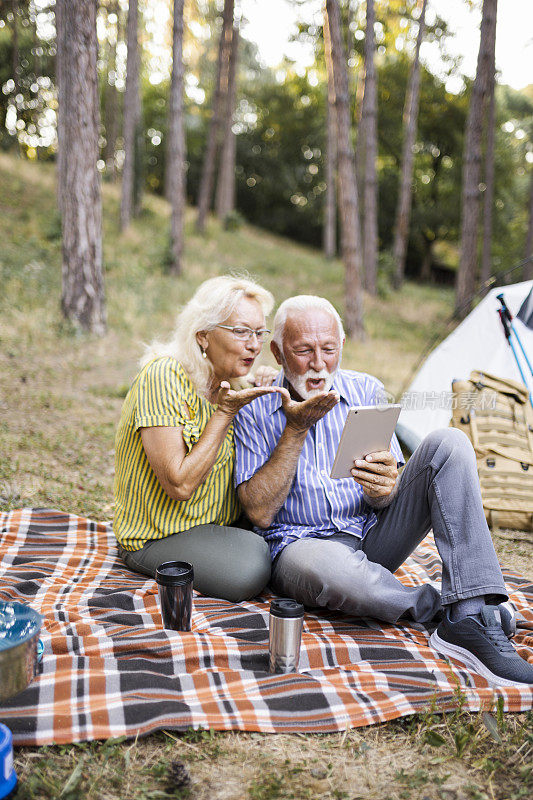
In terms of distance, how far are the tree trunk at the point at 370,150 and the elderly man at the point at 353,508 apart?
10442 millimetres

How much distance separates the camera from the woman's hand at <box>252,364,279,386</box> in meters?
2.99

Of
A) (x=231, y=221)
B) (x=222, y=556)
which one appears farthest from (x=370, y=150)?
(x=222, y=556)

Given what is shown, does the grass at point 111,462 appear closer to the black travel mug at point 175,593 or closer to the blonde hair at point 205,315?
the black travel mug at point 175,593

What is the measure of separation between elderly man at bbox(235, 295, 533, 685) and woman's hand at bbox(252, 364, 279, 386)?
153 mm

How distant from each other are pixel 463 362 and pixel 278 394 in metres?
2.72

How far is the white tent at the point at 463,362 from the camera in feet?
15.3

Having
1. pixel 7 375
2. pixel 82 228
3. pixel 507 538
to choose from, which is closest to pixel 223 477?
pixel 507 538

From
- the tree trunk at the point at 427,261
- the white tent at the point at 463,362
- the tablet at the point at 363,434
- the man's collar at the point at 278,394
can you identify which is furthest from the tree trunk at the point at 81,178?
the tree trunk at the point at 427,261

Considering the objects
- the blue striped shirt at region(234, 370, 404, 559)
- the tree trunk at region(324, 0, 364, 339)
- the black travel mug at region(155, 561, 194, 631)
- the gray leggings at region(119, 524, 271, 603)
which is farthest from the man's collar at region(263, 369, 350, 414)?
the tree trunk at region(324, 0, 364, 339)

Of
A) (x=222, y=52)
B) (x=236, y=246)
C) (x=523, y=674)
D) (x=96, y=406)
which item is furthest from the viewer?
(x=236, y=246)

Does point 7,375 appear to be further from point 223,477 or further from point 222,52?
point 222,52

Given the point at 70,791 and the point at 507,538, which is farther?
the point at 507,538

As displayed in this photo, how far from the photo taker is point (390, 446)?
2.69 m

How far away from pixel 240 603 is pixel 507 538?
6.41ft
